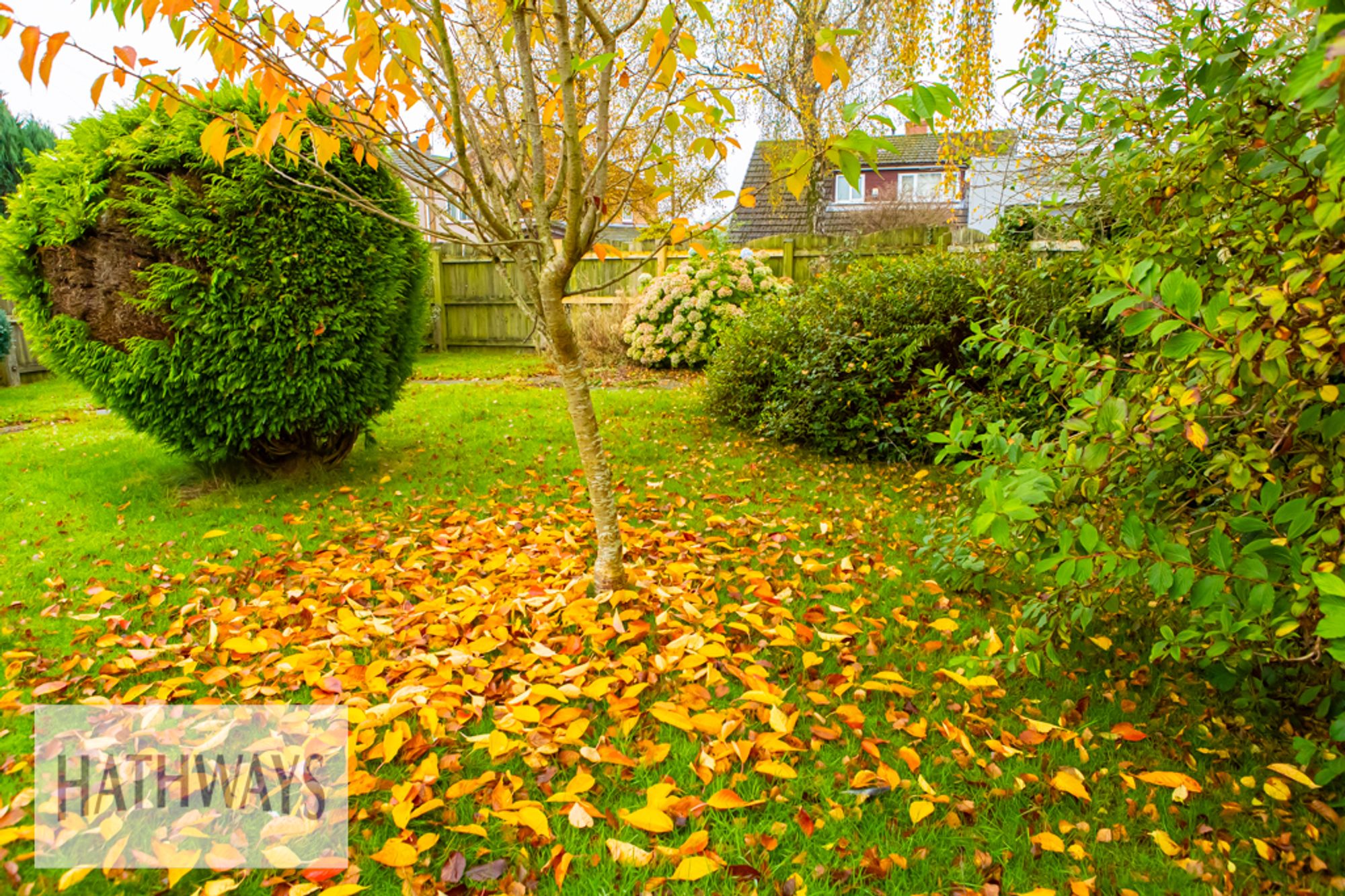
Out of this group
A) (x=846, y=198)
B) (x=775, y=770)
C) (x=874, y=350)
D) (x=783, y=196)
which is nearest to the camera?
(x=775, y=770)

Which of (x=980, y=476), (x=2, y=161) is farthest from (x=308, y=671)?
(x=2, y=161)

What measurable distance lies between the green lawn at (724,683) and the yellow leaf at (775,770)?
27 millimetres

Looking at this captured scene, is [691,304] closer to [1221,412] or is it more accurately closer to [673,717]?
[673,717]

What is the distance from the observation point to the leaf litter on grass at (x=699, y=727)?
1.67 m

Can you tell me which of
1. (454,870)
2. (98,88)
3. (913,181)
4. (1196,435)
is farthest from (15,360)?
(913,181)

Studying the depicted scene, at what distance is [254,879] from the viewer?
5.34 feet

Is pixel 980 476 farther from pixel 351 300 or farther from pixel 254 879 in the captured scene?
pixel 351 300

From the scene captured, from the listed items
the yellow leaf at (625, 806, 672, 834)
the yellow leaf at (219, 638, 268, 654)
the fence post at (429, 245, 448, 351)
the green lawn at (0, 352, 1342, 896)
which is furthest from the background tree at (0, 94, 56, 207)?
the yellow leaf at (625, 806, 672, 834)

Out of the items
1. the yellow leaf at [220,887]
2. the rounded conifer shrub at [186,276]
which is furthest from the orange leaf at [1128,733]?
the rounded conifer shrub at [186,276]

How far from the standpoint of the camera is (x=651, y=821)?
1764mm

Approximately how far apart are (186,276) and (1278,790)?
16.2 feet

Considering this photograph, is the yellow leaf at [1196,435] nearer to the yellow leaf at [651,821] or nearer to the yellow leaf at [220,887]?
the yellow leaf at [651,821]

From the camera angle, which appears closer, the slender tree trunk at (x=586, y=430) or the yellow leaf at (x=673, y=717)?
the yellow leaf at (x=673, y=717)

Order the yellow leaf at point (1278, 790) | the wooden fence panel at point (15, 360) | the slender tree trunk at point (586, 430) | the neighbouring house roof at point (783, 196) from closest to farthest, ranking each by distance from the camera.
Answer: the yellow leaf at point (1278, 790)
the slender tree trunk at point (586, 430)
the wooden fence panel at point (15, 360)
the neighbouring house roof at point (783, 196)
